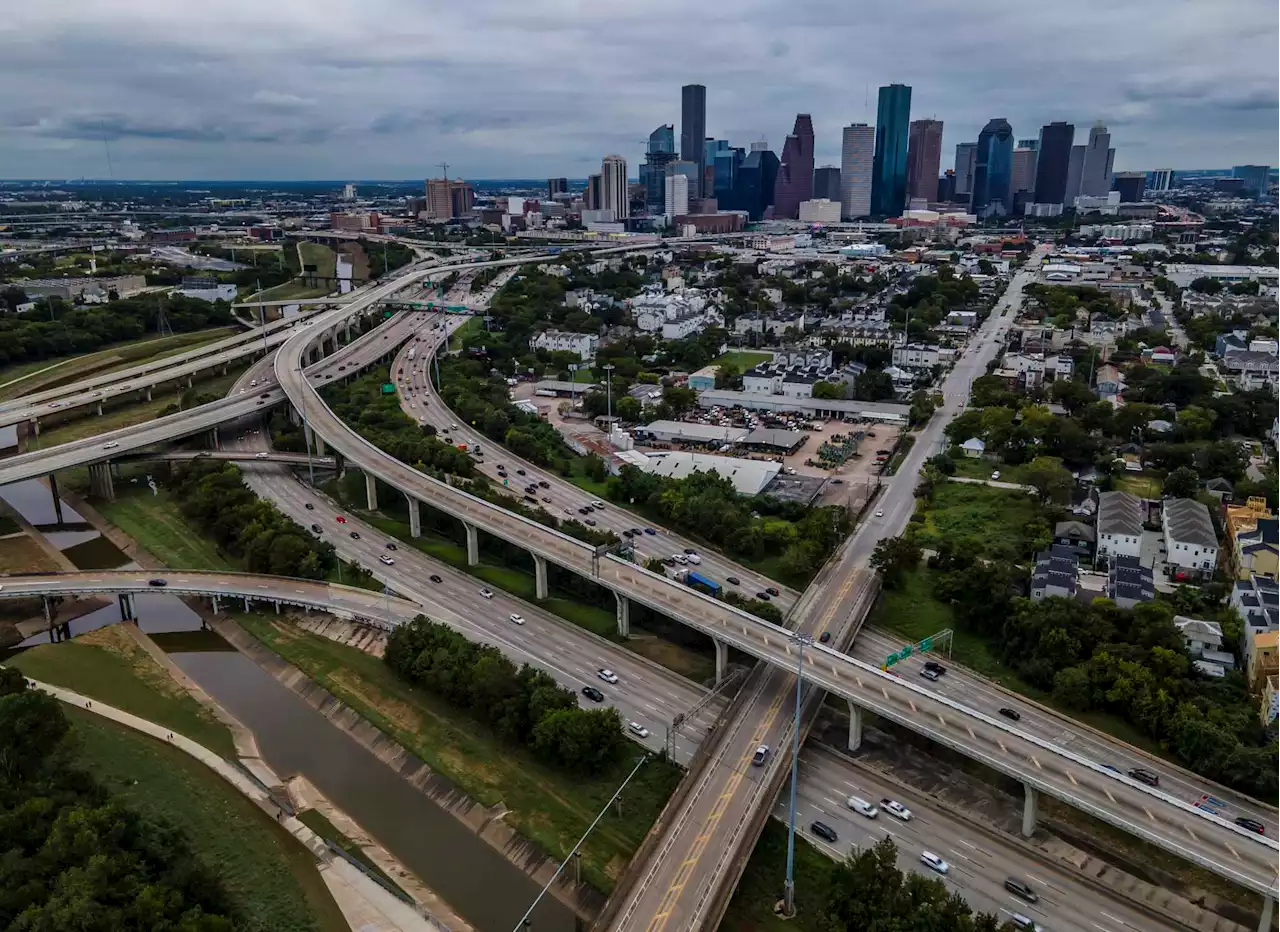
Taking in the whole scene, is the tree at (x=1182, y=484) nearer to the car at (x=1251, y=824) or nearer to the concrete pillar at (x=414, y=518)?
the car at (x=1251, y=824)

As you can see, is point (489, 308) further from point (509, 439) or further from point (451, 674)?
point (451, 674)

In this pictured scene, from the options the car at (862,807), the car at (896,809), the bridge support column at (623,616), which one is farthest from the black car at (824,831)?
the bridge support column at (623,616)

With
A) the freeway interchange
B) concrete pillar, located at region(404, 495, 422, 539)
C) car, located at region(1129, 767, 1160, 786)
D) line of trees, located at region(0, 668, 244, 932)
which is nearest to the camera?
line of trees, located at region(0, 668, 244, 932)

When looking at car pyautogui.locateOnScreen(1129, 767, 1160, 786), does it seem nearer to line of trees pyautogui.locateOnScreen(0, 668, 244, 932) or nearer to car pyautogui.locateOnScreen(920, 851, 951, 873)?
car pyautogui.locateOnScreen(920, 851, 951, 873)

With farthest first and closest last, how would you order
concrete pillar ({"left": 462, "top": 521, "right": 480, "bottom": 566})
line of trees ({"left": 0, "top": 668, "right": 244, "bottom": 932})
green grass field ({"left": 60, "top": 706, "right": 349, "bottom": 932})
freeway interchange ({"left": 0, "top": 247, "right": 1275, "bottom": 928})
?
concrete pillar ({"left": 462, "top": 521, "right": 480, "bottom": 566}) < green grass field ({"left": 60, "top": 706, "right": 349, "bottom": 932}) < freeway interchange ({"left": 0, "top": 247, "right": 1275, "bottom": 928}) < line of trees ({"left": 0, "top": 668, "right": 244, "bottom": 932})

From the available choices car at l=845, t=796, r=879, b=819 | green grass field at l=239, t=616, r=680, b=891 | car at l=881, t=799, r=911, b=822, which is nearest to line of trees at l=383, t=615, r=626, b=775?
green grass field at l=239, t=616, r=680, b=891

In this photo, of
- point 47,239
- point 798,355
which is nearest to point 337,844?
point 798,355
